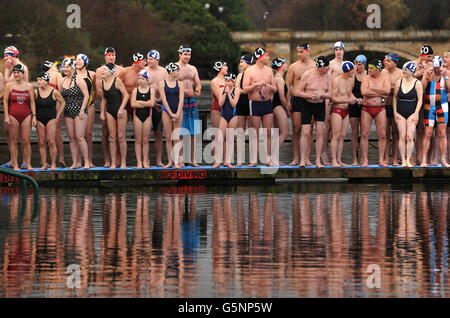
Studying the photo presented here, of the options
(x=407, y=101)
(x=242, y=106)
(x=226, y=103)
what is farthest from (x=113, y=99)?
(x=407, y=101)

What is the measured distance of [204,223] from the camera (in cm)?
1451

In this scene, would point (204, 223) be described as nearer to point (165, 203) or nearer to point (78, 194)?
point (165, 203)

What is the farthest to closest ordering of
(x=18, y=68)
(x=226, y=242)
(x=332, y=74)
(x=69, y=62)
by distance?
(x=332, y=74) → (x=69, y=62) → (x=18, y=68) → (x=226, y=242)

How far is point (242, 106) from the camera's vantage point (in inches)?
797

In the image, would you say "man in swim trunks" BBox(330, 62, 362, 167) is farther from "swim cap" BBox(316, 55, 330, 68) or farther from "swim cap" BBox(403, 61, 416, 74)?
"swim cap" BBox(403, 61, 416, 74)

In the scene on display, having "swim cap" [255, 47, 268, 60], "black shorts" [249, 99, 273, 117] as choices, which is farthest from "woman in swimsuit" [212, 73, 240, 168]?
"swim cap" [255, 47, 268, 60]

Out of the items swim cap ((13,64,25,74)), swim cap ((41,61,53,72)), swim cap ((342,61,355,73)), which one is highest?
swim cap ((41,61,53,72))

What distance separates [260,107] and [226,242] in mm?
7348

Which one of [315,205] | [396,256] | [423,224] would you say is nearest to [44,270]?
[396,256]

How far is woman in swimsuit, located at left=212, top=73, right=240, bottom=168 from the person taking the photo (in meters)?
20.0

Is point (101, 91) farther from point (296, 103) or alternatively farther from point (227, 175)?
point (296, 103)

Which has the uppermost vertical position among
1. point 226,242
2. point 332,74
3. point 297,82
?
point 332,74

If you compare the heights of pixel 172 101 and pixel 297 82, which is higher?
pixel 297 82

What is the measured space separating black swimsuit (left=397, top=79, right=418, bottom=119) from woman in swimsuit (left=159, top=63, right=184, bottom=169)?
3385 mm
